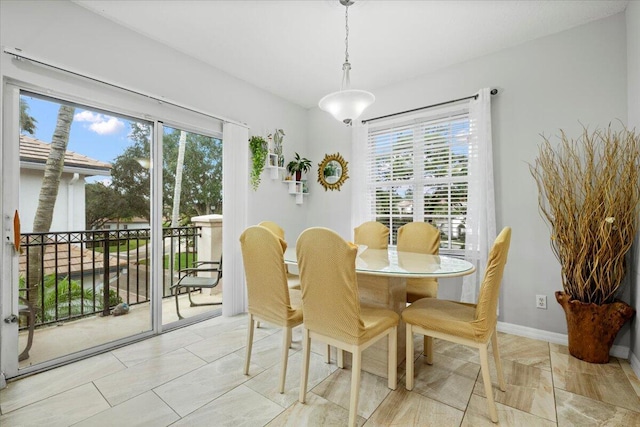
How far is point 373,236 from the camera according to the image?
300cm

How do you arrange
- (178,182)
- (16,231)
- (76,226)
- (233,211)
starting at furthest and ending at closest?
(233,211)
(178,182)
(76,226)
(16,231)

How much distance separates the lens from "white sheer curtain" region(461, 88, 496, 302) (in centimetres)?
275

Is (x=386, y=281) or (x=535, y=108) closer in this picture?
(x=386, y=281)

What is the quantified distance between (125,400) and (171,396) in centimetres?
26

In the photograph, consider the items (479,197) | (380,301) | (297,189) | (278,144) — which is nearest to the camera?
(380,301)

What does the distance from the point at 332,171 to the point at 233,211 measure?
148 cm

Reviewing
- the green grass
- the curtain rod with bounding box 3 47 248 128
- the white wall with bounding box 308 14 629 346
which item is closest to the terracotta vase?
the white wall with bounding box 308 14 629 346

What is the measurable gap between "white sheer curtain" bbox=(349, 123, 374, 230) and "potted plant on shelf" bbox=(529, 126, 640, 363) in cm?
181

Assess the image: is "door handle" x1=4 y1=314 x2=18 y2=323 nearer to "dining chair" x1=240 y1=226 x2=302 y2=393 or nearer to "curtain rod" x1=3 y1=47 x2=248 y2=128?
"dining chair" x1=240 y1=226 x2=302 y2=393

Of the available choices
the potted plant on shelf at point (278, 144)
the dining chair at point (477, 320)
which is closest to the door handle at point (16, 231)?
the potted plant on shelf at point (278, 144)

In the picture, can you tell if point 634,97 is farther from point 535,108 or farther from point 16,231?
point 16,231

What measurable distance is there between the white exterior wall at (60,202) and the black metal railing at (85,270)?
74mm

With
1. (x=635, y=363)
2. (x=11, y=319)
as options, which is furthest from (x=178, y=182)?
(x=635, y=363)

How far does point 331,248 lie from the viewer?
1499 millimetres
